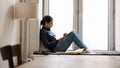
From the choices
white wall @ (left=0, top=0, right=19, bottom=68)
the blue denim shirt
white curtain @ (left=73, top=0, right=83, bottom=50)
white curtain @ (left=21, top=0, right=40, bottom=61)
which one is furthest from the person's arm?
white curtain @ (left=73, top=0, right=83, bottom=50)

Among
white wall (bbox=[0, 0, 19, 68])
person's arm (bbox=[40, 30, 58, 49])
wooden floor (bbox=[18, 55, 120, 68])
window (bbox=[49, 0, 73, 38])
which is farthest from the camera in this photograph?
window (bbox=[49, 0, 73, 38])

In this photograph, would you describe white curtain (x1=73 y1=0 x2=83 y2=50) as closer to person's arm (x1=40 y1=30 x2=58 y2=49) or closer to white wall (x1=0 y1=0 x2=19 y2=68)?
person's arm (x1=40 y1=30 x2=58 y2=49)

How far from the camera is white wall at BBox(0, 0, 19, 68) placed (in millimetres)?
3453

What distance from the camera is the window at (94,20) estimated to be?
17.4ft

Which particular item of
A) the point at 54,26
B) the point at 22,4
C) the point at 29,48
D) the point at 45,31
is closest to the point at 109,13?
the point at 54,26

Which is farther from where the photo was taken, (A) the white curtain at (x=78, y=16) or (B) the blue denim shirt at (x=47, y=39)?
(A) the white curtain at (x=78, y=16)

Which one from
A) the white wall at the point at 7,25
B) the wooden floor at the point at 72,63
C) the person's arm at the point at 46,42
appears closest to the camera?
the wooden floor at the point at 72,63

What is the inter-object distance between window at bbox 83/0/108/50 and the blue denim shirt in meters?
0.88

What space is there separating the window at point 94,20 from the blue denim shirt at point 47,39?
2.90 ft

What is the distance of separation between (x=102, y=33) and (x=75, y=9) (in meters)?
0.74

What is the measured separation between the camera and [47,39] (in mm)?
4664

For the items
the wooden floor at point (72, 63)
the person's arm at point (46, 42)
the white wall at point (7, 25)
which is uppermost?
the white wall at point (7, 25)

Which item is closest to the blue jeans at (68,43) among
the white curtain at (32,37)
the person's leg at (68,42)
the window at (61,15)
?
the person's leg at (68,42)

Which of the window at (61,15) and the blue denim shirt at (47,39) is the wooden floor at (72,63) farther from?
the window at (61,15)
